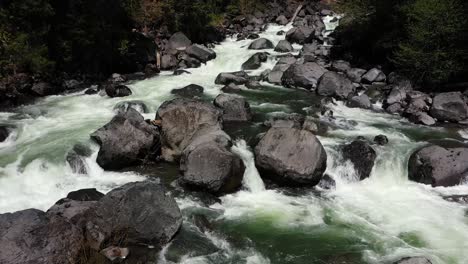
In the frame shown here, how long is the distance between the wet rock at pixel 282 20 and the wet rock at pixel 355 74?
13.6 meters

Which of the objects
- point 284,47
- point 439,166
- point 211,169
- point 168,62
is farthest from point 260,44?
point 211,169

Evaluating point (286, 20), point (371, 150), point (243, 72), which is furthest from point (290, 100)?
point (286, 20)

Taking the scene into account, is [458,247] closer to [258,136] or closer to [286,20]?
[258,136]

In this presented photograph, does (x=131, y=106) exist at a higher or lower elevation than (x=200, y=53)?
lower

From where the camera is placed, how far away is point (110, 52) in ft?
72.4

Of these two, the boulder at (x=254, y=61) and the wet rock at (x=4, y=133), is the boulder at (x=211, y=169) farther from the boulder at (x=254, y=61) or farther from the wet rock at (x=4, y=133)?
the boulder at (x=254, y=61)

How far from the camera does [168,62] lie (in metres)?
23.7

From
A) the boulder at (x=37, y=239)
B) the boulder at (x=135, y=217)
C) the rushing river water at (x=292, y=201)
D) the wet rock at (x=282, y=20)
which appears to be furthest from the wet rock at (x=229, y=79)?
the wet rock at (x=282, y=20)

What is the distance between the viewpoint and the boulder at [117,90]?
18.9 metres

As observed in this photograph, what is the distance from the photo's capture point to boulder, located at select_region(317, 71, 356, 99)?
18656 mm

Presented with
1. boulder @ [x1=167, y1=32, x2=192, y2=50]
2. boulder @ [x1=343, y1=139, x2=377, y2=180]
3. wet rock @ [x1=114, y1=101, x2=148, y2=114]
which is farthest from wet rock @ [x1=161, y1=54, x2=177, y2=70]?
boulder @ [x1=343, y1=139, x2=377, y2=180]

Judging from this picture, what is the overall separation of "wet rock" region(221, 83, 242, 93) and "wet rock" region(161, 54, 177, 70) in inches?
194

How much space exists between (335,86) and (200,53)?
29.1 feet

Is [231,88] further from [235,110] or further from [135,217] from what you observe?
[135,217]
